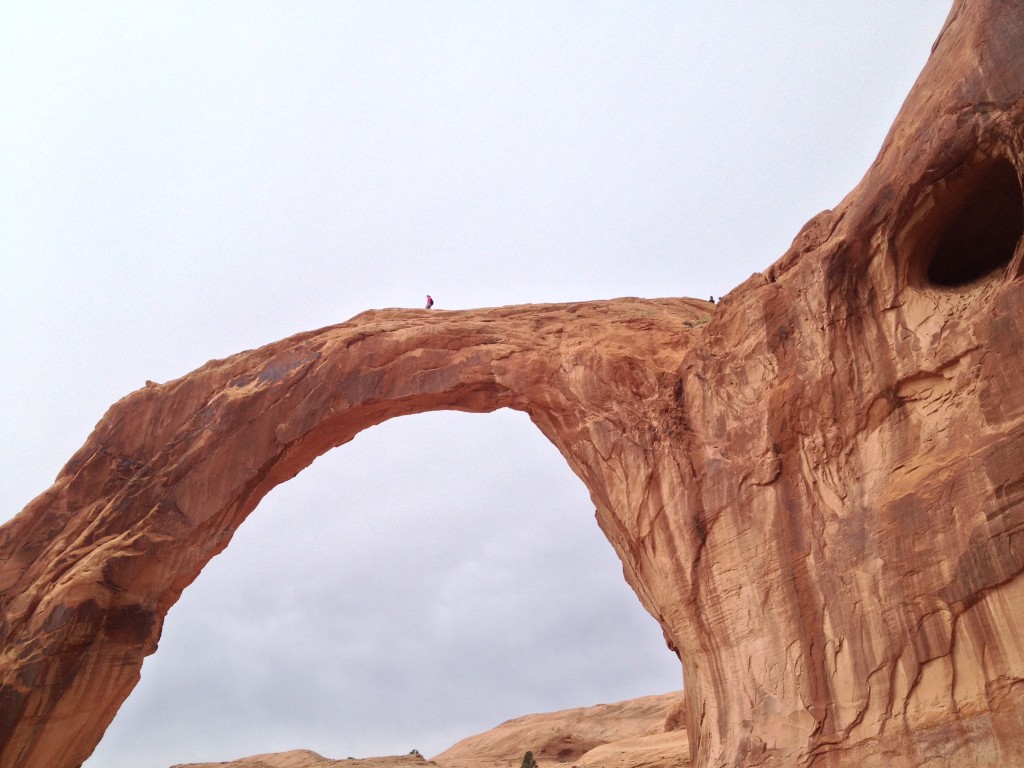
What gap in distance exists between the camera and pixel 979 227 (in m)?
12.8

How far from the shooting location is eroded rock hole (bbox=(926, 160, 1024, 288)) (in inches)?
470

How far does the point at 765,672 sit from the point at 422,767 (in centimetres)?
1909

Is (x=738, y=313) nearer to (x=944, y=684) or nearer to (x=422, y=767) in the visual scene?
(x=944, y=684)

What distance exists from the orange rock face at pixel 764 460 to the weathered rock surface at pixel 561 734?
1756 cm

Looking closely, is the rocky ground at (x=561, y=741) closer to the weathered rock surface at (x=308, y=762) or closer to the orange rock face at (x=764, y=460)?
the weathered rock surface at (x=308, y=762)

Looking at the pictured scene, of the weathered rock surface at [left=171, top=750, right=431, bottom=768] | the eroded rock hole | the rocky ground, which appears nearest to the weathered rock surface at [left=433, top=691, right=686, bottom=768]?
the rocky ground

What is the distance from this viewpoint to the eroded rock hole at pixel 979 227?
11.9m

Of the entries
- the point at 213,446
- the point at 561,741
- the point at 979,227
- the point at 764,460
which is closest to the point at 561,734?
the point at 561,741

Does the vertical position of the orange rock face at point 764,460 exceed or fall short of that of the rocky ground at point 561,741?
it exceeds it

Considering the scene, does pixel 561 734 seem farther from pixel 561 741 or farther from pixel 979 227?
pixel 979 227

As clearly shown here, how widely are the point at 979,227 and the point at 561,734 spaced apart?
30.9 metres

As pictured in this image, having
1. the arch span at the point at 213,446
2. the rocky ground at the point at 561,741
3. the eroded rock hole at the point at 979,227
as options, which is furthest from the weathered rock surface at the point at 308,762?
the eroded rock hole at the point at 979,227

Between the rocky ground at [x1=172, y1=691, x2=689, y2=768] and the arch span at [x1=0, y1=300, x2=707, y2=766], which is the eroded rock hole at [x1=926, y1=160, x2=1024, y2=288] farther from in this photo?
the rocky ground at [x1=172, y1=691, x2=689, y2=768]

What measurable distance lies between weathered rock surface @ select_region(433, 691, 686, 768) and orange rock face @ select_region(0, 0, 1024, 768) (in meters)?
17.6
